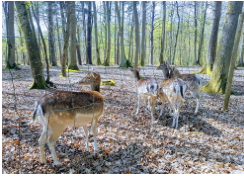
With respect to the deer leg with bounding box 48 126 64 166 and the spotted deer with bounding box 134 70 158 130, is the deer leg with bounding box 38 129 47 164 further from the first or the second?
the spotted deer with bounding box 134 70 158 130

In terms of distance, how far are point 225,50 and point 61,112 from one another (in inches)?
269

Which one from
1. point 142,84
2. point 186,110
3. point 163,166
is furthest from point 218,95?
point 163,166

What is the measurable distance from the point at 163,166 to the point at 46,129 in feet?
7.30

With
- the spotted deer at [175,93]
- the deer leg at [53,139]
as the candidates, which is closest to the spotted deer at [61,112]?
the deer leg at [53,139]

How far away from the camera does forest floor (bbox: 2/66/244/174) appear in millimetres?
3141

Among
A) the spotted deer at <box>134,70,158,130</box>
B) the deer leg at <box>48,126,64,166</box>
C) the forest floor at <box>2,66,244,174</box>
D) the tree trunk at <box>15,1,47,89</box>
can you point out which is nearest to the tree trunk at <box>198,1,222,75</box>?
the forest floor at <box>2,66,244,174</box>

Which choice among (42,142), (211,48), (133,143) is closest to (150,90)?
(133,143)

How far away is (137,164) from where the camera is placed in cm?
337

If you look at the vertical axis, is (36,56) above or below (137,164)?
above

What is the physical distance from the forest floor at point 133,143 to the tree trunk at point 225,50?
1.41 m

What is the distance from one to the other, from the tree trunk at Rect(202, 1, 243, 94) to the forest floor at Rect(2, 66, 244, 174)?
141 cm

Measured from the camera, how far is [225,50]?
23.1 feet

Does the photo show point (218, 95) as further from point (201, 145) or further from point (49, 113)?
point (49, 113)

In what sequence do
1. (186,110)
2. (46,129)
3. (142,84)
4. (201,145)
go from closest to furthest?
1. (46,129)
2. (201,145)
3. (142,84)
4. (186,110)
